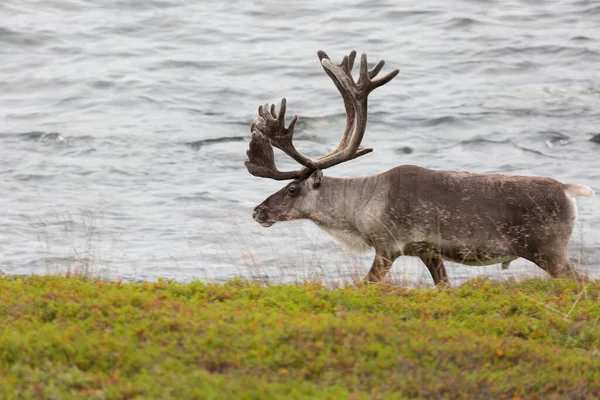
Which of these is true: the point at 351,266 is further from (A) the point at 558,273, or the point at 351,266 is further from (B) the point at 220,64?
(B) the point at 220,64

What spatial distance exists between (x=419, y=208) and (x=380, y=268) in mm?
689

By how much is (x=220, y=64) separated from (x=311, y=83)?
2.69 metres

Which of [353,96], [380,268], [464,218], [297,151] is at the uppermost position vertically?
[353,96]

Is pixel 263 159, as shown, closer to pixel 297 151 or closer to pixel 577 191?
pixel 297 151

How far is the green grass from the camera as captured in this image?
593 centimetres

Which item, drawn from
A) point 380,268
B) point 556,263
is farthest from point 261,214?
point 556,263

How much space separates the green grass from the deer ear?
2717mm

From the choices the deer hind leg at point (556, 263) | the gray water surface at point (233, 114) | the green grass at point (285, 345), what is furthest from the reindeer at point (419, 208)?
the green grass at point (285, 345)

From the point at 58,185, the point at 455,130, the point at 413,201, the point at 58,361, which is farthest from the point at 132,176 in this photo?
the point at 58,361

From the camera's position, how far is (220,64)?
2509 cm

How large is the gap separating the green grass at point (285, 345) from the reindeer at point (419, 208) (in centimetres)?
189

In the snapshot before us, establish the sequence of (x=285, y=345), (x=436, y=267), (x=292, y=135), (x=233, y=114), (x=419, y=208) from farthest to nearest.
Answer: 1. (x=233, y=114)
2. (x=292, y=135)
3. (x=436, y=267)
4. (x=419, y=208)
5. (x=285, y=345)

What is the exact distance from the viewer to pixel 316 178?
10375 mm

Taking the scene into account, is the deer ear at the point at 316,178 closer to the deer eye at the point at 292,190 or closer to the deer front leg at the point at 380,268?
the deer eye at the point at 292,190
